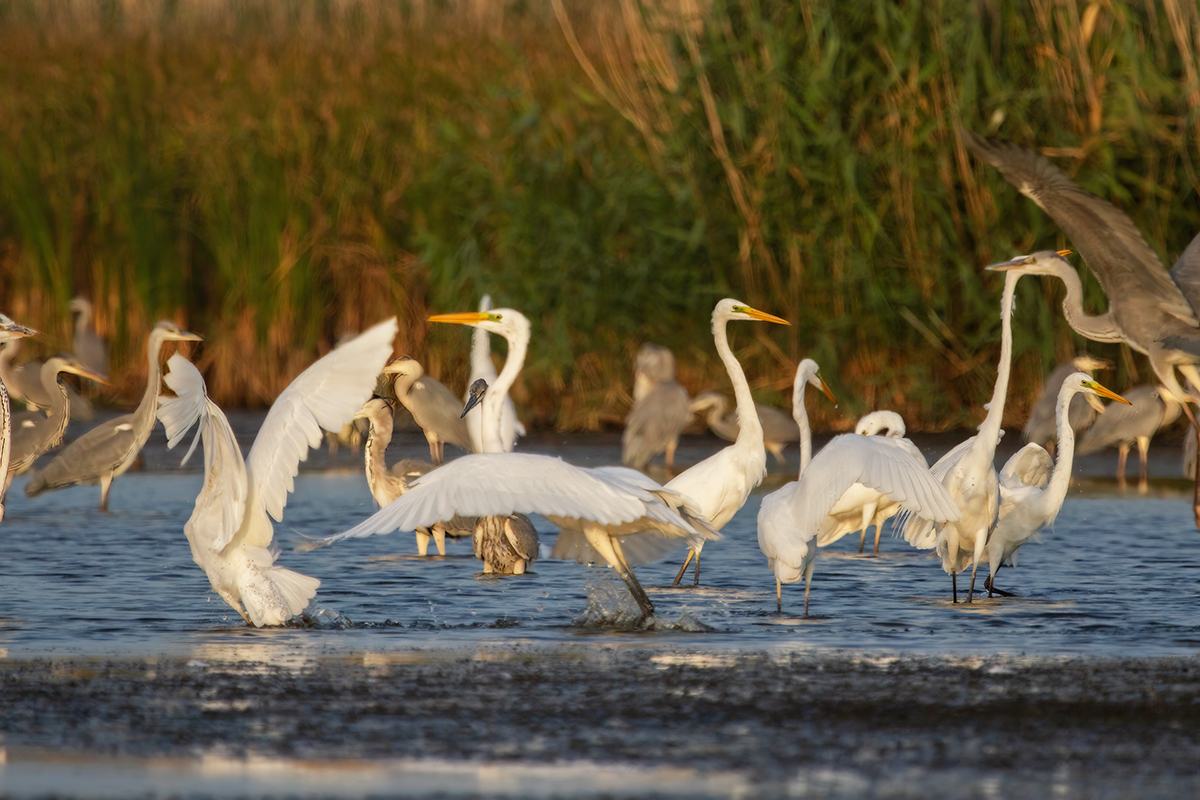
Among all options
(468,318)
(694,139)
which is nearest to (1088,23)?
(694,139)

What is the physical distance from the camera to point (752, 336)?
1293 cm

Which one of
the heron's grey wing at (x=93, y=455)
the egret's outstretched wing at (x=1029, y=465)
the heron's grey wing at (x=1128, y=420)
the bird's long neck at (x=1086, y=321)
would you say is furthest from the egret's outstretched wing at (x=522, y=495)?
the heron's grey wing at (x=1128, y=420)

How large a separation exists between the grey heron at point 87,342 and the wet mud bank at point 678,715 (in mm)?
8843

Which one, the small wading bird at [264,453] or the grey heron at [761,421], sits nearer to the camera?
the small wading bird at [264,453]

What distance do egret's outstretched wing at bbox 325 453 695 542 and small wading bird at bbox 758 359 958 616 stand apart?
1.87 feet

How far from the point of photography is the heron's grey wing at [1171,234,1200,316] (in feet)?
29.6

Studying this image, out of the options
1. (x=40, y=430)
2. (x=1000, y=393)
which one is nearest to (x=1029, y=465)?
(x=1000, y=393)

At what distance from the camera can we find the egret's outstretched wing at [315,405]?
621 cm

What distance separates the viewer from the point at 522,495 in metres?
5.99

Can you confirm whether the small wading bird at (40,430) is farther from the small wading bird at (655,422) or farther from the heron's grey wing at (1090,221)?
the heron's grey wing at (1090,221)

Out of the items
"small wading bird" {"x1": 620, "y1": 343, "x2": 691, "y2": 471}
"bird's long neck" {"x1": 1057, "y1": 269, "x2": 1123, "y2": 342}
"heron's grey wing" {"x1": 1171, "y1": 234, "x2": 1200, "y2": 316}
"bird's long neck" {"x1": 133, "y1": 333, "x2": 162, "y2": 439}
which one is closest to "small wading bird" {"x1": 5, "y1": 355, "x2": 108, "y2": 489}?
"bird's long neck" {"x1": 133, "y1": 333, "x2": 162, "y2": 439}

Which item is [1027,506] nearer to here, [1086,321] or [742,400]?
[742,400]

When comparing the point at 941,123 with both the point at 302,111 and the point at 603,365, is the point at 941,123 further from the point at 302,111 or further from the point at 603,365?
the point at 302,111

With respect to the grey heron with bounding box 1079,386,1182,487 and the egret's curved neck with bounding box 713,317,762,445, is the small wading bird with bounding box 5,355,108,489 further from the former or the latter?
the grey heron with bounding box 1079,386,1182,487
